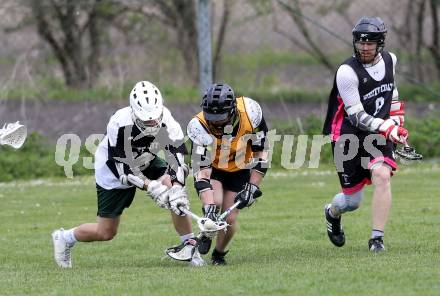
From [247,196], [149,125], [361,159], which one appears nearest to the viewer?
[149,125]

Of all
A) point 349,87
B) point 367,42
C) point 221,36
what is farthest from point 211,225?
point 221,36

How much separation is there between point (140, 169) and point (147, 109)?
0.69 metres

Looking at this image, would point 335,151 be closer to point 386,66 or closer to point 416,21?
point 386,66

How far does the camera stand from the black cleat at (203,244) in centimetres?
953

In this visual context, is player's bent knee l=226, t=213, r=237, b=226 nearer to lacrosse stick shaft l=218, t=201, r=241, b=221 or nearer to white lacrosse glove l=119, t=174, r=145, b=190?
lacrosse stick shaft l=218, t=201, r=241, b=221

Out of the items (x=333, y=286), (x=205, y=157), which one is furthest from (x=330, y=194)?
(x=333, y=286)

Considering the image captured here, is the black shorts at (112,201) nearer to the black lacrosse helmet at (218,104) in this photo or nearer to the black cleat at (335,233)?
the black lacrosse helmet at (218,104)

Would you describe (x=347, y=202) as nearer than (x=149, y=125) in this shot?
No

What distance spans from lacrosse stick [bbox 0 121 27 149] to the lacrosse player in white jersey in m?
0.89

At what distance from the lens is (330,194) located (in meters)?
14.4

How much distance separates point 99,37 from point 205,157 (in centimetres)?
1113

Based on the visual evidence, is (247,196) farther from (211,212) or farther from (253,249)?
(253,249)

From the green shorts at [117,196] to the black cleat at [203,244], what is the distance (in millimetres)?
685

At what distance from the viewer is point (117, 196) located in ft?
31.8
